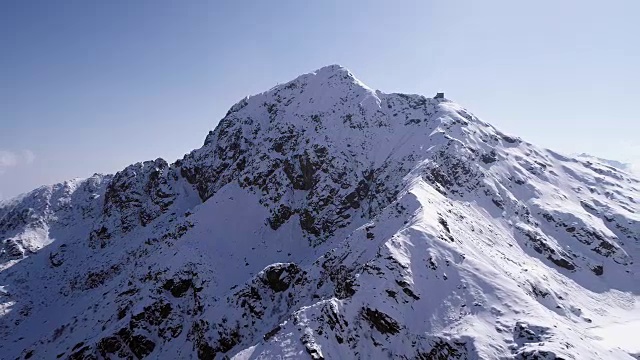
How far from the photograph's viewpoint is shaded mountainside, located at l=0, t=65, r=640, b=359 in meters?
43.6

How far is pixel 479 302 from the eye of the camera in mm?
42781

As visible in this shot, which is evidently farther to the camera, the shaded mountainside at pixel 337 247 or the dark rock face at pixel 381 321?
the shaded mountainside at pixel 337 247

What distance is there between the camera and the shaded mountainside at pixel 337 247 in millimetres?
43625

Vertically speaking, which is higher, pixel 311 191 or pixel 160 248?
pixel 311 191

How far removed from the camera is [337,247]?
6512cm

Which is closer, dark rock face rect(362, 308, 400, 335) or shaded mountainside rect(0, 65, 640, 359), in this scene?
dark rock face rect(362, 308, 400, 335)

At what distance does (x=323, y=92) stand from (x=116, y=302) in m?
83.3

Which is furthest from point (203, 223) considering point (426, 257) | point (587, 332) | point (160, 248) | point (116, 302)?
point (587, 332)

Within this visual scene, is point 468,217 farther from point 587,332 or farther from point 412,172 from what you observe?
point 587,332

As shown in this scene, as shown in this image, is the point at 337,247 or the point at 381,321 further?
the point at 337,247

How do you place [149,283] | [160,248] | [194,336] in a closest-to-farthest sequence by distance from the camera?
1. [194,336]
2. [149,283]
3. [160,248]

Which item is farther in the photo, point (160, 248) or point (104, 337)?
point (160, 248)

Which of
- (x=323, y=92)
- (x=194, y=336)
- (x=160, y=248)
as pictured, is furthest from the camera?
(x=323, y=92)

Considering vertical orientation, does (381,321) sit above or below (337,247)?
below
